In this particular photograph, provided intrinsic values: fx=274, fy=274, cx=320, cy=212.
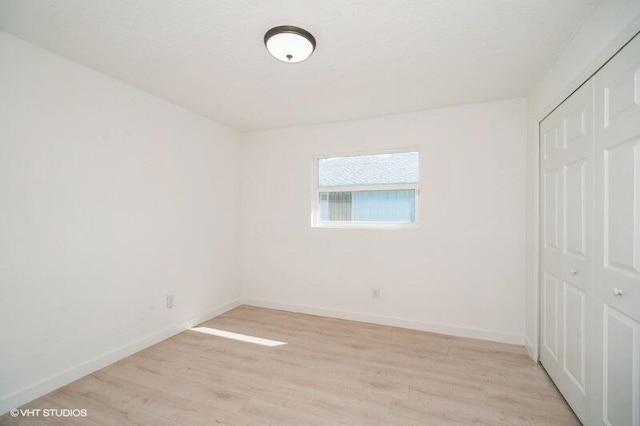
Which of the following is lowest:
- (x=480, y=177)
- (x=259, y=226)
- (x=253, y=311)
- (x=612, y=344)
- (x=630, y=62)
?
(x=253, y=311)

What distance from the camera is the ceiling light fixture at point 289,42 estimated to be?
1737mm

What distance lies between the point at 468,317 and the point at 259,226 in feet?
9.43

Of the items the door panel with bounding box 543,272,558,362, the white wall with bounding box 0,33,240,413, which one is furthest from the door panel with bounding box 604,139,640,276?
the white wall with bounding box 0,33,240,413

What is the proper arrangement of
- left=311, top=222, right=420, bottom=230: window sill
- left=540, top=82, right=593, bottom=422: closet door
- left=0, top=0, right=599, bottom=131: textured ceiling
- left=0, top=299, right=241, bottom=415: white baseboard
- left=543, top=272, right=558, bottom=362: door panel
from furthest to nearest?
left=311, top=222, right=420, bottom=230: window sill < left=543, top=272, right=558, bottom=362: door panel < left=0, top=299, right=241, bottom=415: white baseboard < left=540, top=82, right=593, bottom=422: closet door < left=0, top=0, right=599, bottom=131: textured ceiling

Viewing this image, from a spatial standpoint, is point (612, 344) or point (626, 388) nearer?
point (626, 388)

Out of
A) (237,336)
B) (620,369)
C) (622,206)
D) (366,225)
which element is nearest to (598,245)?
(622,206)

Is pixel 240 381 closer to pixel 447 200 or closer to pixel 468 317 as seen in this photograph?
pixel 468 317

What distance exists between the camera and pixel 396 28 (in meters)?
1.75

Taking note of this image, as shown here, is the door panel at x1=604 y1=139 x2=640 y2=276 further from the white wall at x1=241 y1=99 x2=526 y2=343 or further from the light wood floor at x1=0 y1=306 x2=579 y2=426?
the white wall at x1=241 y1=99 x2=526 y2=343

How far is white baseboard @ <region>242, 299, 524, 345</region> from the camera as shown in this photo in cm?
288

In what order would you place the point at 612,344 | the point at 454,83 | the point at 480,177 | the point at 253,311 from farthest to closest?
1. the point at 253,311
2. the point at 480,177
3. the point at 454,83
4. the point at 612,344

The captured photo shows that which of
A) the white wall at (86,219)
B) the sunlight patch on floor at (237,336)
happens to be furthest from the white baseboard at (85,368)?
the sunlight patch on floor at (237,336)

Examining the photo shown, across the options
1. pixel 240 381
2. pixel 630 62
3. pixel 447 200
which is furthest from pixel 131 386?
pixel 630 62

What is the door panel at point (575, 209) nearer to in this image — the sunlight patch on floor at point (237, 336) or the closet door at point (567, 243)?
the closet door at point (567, 243)
